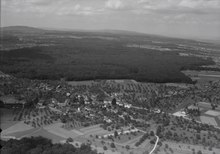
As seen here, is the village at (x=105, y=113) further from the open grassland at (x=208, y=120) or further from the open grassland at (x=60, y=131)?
the open grassland at (x=208, y=120)

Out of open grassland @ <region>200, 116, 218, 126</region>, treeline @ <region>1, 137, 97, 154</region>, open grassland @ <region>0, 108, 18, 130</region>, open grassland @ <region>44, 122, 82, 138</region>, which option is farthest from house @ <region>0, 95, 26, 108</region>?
open grassland @ <region>200, 116, 218, 126</region>

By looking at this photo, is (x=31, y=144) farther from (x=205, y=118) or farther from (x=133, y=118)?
(x=205, y=118)

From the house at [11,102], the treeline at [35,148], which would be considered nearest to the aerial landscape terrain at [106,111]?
the treeline at [35,148]

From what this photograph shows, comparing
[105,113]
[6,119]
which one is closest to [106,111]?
[105,113]

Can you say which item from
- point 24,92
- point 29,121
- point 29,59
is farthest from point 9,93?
point 29,59

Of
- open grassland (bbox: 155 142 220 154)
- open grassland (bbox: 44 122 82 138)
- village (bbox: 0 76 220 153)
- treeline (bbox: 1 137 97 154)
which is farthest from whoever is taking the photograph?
open grassland (bbox: 44 122 82 138)

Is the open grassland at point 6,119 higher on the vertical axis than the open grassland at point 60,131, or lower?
lower

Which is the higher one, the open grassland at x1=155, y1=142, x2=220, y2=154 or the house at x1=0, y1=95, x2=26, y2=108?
the open grassland at x1=155, y1=142, x2=220, y2=154

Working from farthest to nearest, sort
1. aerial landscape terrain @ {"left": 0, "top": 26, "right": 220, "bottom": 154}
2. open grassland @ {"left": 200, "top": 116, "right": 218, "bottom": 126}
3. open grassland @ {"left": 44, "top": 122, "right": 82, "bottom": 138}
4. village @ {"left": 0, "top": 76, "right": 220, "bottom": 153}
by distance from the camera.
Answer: open grassland @ {"left": 200, "top": 116, "right": 218, "bottom": 126} < open grassland @ {"left": 44, "top": 122, "right": 82, "bottom": 138} < village @ {"left": 0, "top": 76, "right": 220, "bottom": 153} < aerial landscape terrain @ {"left": 0, "top": 26, "right": 220, "bottom": 154}

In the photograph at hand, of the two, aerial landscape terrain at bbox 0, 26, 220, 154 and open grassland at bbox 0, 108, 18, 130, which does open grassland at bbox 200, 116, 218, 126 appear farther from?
open grassland at bbox 0, 108, 18, 130

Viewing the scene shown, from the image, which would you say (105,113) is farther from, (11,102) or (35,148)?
(35,148)

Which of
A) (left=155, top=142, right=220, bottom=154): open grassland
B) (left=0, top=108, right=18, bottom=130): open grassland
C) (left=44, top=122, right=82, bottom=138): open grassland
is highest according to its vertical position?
(left=155, top=142, right=220, bottom=154): open grassland
